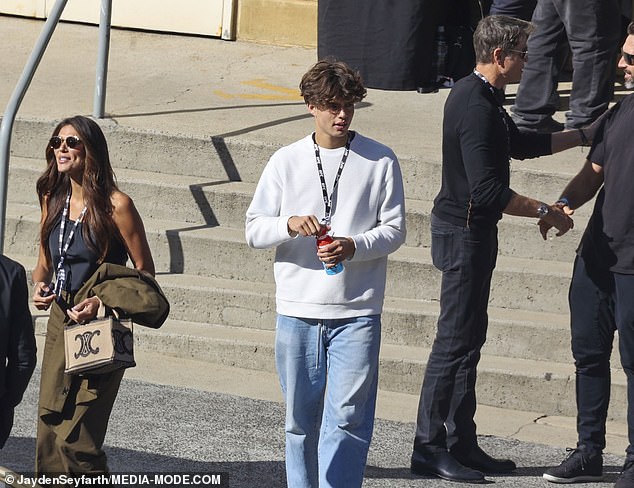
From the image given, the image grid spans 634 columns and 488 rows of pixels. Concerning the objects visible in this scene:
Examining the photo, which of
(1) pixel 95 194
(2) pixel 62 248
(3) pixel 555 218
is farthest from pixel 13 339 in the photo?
(3) pixel 555 218

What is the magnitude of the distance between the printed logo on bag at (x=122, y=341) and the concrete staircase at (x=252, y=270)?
7.25ft

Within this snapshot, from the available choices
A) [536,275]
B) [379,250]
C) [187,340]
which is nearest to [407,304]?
[536,275]

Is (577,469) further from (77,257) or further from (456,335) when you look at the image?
(77,257)

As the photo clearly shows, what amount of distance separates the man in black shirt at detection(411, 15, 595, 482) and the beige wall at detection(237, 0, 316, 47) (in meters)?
5.03

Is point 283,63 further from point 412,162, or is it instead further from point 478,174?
point 478,174

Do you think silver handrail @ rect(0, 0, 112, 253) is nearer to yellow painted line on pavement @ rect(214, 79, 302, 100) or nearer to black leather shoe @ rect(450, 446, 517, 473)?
yellow painted line on pavement @ rect(214, 79, 302, 100)

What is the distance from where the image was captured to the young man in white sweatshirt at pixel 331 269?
4.64 meters

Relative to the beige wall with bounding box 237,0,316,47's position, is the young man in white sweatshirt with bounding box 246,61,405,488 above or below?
below

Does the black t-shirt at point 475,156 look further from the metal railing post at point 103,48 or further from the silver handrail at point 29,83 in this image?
the metal railing post at point 103,48

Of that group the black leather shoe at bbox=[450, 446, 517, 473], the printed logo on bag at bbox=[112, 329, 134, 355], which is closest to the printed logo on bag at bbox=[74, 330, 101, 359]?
the printed logo on bag at bbox=[112, 329, 134, 355]

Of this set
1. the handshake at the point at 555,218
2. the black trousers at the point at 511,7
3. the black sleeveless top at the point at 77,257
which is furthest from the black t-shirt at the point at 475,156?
the black trousers at the point at 511,7

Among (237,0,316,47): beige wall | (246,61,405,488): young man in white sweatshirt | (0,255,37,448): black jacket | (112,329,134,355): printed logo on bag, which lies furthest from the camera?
(237,0,316,47): beige wall

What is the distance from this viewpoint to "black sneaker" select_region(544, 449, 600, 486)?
216 inches

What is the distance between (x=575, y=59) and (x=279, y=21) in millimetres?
3261
